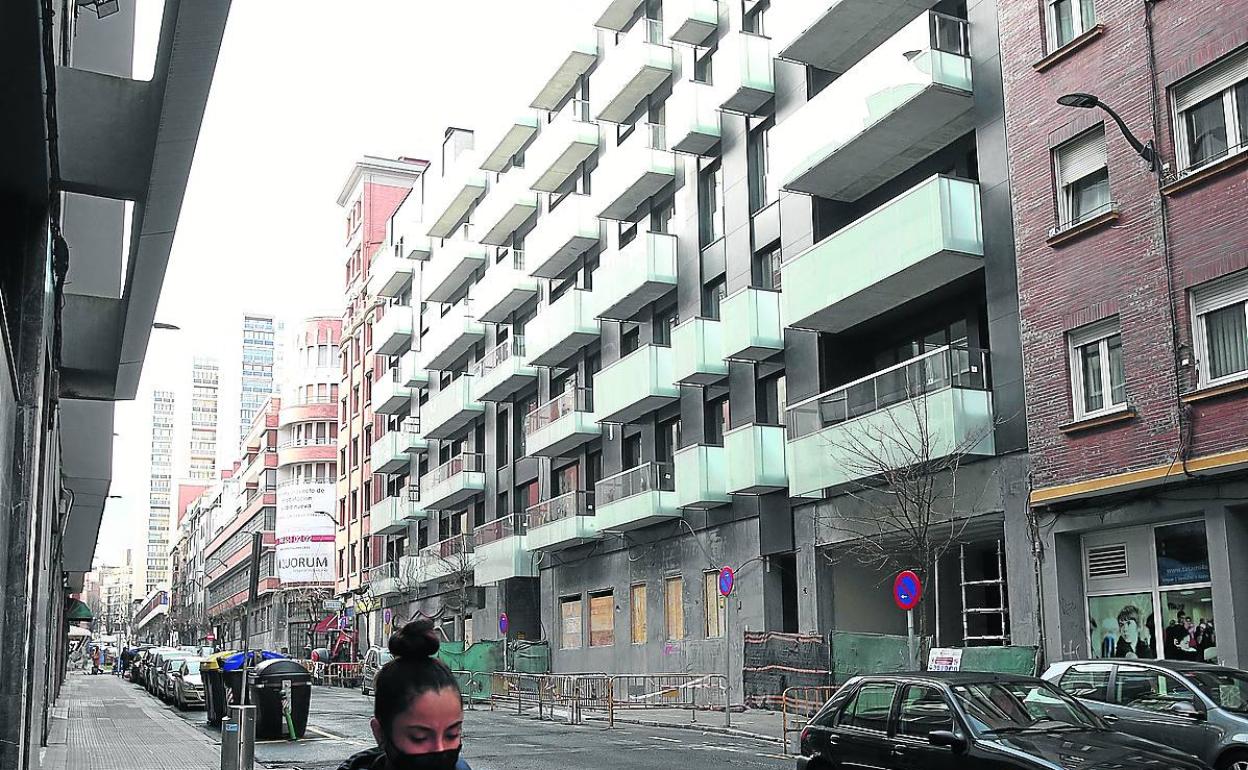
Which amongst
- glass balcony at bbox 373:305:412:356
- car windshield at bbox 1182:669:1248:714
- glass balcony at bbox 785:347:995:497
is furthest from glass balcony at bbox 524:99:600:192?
car windshield at bbox 1182:669:1248:714

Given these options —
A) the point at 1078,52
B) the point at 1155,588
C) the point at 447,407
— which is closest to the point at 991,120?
the point at 1078,52

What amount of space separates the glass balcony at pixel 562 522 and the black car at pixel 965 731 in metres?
26.4

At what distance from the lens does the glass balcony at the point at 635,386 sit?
3562 centimetres

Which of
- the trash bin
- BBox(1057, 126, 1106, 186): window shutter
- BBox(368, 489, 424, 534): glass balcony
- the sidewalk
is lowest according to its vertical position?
the sidewalk

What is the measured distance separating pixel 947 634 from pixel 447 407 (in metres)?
28.9

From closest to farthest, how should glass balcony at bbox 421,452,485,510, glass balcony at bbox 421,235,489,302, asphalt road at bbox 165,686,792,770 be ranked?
asphalt road at bbox 165,686,792,770, glass balcony at bbox 421,452,485,510, glass balcony at bbox 421,235,489,302

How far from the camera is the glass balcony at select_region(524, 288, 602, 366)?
40625 mm

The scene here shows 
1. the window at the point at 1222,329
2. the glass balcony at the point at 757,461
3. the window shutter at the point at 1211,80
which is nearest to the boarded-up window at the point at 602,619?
the glass balcony at the point at 757,461

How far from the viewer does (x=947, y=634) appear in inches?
1128

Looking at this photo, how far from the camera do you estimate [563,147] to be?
43.3 m

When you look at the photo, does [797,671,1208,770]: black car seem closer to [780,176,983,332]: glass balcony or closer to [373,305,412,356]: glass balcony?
[780,176,983,332]: glass balcony

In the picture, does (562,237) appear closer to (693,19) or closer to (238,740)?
(693,19)

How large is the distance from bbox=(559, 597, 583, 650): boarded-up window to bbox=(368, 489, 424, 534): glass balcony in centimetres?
1545

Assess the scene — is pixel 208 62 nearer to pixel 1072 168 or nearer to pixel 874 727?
pixel 874 727
